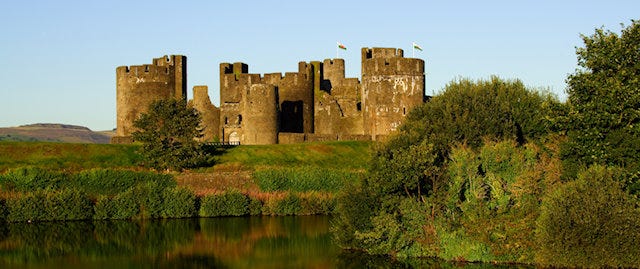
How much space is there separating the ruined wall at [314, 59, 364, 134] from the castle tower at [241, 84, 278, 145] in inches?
243

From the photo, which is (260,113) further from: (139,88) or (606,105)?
(606,105)

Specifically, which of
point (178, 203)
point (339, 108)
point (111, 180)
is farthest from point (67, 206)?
point (339, 108)

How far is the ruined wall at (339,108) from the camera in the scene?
2876 inches

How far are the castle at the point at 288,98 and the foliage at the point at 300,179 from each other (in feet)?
42.4

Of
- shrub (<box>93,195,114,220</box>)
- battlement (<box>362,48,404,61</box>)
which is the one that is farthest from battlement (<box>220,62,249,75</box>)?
shrub (<box>93,195,114,220</box>)

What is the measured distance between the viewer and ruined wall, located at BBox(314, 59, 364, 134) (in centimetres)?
7306

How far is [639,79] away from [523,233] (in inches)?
286

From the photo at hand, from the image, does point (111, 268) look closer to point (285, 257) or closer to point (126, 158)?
point (285, 257)

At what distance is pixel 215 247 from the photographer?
40.7 meters

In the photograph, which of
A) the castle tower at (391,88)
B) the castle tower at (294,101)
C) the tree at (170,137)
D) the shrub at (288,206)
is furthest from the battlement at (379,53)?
the shrub at (288,206)

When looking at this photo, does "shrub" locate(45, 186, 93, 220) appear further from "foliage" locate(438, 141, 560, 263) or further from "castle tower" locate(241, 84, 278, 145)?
"foliage" locate(438, 141, 560, 263)

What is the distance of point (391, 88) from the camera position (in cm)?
6812

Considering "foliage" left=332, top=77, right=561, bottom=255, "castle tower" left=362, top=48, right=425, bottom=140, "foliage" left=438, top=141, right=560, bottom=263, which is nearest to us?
"foliage" left=438, top=141, right=560, bottom=263

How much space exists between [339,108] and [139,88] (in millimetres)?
15461
